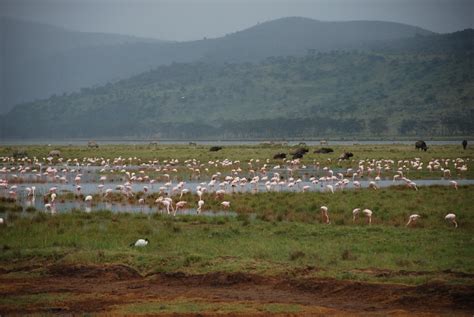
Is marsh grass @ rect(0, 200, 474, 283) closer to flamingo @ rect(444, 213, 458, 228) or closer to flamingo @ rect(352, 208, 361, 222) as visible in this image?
flamingo @ rect(444, 213, 458, 228)

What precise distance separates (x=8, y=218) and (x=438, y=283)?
15711mm

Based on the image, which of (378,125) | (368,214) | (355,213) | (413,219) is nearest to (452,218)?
(413,219)

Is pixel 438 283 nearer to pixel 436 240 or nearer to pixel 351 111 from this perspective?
pixel 436 240

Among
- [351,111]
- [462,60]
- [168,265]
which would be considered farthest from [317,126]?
[168,265]

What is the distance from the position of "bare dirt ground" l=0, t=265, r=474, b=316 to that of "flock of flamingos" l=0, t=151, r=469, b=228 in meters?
7.85

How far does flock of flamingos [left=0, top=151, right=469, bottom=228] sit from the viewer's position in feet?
107

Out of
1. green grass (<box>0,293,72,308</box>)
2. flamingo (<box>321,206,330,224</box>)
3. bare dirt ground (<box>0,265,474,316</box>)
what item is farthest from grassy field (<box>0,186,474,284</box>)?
green grass (<box>0,293,72,308</box>)

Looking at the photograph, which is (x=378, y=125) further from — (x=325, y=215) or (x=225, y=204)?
(x=325, y=215)

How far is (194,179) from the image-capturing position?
44.7m

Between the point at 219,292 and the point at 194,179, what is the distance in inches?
1164

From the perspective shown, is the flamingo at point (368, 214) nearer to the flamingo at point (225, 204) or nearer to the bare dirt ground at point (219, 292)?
the flamingo at point (225, 204)

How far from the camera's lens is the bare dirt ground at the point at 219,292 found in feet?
44.7

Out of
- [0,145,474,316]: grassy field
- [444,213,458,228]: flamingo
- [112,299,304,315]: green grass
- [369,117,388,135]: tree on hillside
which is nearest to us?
[112,299,304,315]: green grass

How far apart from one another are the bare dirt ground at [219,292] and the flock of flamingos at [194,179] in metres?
7.85
